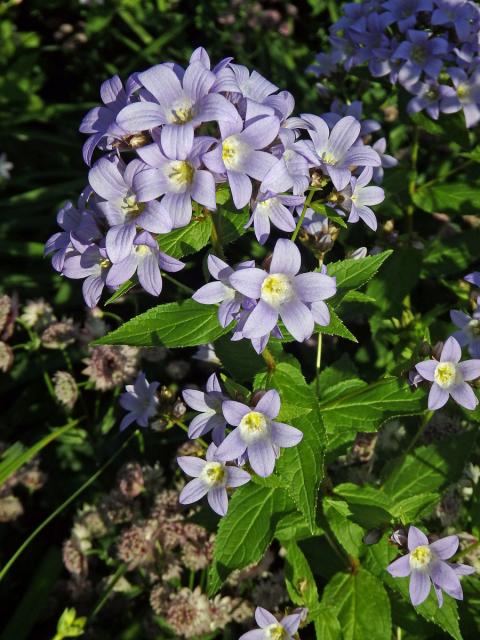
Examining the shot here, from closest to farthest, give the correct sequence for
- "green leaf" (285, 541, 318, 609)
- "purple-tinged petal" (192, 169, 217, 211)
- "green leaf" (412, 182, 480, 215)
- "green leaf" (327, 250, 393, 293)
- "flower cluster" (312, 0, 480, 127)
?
"purple-tinged petal" (192, 169, 217, 211)
"green leaf" (327, 250, 393, 293)
"green leaf" (285, 541, 318, 609)
"flower cluster" (312, 0, 480, 127)
"green leaf" (412, 182, 480, 215)

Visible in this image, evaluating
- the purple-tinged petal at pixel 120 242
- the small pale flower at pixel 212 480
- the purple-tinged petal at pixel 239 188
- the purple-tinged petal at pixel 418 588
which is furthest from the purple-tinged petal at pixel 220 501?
the purple-tinged petal at pixel 239 188

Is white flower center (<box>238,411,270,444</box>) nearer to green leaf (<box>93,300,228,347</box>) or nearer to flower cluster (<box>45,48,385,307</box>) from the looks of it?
green leaf (<box>93,300,228,347</box>)

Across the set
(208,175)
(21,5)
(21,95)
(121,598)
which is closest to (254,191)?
(208,175)

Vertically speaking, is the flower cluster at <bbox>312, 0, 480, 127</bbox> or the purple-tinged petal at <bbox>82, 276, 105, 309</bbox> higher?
the purple-tinged petal at <bbox>82, 276, 105, 309</bbox>

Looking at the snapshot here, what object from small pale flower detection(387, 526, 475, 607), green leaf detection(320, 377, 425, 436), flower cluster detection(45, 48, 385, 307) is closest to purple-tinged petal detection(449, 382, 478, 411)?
green leaf detection(320, 377, 425, 436)

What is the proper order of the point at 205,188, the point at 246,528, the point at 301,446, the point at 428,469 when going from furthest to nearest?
the point at 428,469 < the point at 246,528 < the point at 301,446 < the point at 205,188

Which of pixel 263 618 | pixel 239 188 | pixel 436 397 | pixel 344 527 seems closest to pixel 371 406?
pixel 436 397

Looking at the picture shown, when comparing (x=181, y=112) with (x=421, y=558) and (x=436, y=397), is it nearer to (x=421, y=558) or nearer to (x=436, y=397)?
(x=436, y=397)
